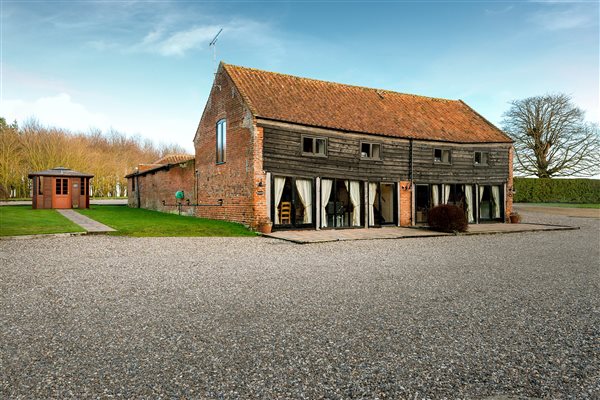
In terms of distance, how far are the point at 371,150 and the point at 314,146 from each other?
3.23 metres

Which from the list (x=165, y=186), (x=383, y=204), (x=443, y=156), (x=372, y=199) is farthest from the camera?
(x=165, y=186)

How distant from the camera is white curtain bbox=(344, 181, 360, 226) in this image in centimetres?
1789

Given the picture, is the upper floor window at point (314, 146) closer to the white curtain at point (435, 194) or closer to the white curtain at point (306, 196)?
the white curtain at point (306, 196)

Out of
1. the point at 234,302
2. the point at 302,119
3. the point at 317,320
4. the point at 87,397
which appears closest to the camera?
the point at 87,397

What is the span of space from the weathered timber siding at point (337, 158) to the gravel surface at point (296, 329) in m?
7.79

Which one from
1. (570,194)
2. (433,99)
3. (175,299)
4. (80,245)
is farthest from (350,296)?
(570,194)

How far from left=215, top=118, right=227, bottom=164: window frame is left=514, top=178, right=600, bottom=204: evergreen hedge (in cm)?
3289

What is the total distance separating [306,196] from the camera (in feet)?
54.5

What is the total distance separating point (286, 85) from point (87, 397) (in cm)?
1726

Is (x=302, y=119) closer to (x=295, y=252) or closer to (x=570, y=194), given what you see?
(x=295, y=252)

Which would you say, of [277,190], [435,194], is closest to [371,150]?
[435,194]

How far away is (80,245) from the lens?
1070 centimetres

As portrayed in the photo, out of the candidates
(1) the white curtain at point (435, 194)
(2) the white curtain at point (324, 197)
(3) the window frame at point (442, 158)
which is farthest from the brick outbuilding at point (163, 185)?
(3) the window frame at point (442, 158)

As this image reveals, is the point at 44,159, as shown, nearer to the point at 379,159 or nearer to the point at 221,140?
the point at 221,140
